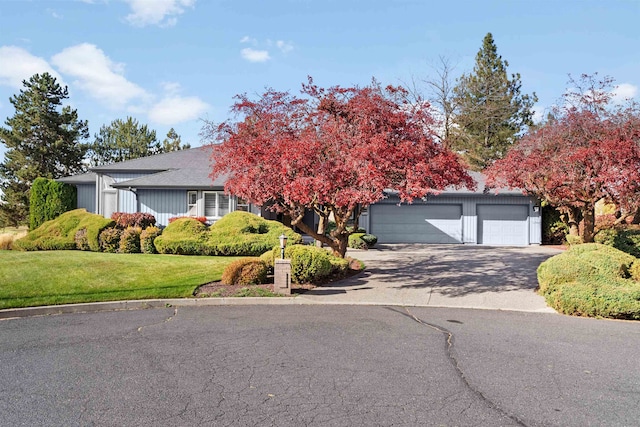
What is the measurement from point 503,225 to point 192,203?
16.3 metres

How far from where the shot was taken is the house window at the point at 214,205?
837 inches

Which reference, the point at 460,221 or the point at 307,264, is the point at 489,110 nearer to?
the point at 460,221

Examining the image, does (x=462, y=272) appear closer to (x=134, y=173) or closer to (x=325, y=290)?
(x=325, y=290)

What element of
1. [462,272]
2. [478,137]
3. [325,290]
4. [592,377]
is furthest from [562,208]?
[478,137]

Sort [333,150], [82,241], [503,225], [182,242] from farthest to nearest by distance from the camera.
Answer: [503,225] → [82,241] → [182,242] → [333,150]

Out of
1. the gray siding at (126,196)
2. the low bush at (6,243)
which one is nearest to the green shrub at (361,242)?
the gray siding at (126,196)

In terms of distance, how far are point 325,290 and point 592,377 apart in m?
6.39

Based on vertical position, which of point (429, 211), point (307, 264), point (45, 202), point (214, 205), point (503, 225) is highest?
point (45, 202)

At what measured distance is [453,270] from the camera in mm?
14234

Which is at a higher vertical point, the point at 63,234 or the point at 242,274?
the point at 63,234

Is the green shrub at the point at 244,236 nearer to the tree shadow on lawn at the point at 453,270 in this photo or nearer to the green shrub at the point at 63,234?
the tree shadow on lawn at the point at 453,270

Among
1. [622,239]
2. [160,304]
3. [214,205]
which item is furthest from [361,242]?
[160,304]

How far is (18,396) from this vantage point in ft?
14.4

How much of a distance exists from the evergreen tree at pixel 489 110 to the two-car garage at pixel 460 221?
14031 mm
